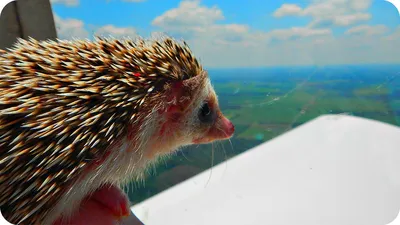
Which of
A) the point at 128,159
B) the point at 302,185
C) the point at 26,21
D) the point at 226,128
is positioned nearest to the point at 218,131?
the point at 226,128

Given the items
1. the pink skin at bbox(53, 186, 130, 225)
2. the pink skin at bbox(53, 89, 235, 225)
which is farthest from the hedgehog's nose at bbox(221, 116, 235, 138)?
the pink skin at bbox(53, 186, 130, 225)

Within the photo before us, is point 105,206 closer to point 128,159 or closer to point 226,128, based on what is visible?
point 128,159

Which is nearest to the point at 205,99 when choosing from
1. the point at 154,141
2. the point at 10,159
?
the point at 154,141

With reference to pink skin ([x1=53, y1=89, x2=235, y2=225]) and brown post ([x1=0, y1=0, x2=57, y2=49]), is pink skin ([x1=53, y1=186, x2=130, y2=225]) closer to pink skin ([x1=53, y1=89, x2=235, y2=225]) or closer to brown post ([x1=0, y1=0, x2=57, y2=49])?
pink skin ([x1=53, y1=89, x2=235, y2=225])

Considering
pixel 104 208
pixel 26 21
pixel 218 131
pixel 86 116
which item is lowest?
pixel 104 208

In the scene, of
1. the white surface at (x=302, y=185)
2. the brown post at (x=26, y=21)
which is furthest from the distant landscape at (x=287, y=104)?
the brown post at (x=26, y=21)

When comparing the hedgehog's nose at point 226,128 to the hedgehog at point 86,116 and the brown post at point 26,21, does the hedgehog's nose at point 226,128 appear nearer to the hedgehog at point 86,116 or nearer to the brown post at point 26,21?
the hedgehog at point 86,116

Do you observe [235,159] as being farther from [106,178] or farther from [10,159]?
[10,159]

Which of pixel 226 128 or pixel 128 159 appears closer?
pixel 128 159
